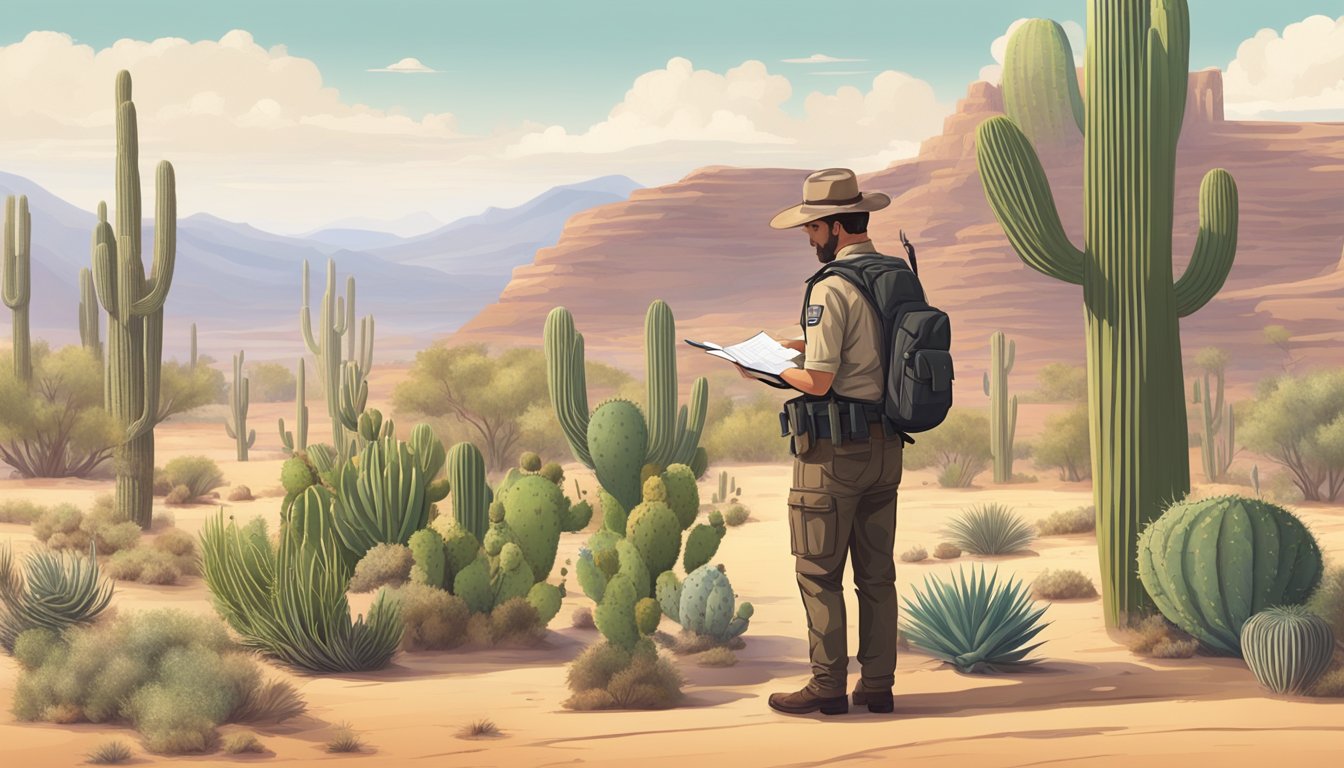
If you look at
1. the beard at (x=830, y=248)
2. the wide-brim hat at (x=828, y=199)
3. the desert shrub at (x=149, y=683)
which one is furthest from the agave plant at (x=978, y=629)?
the desert shrub at (x=149, y=683)

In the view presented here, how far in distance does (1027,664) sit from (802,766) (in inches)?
120

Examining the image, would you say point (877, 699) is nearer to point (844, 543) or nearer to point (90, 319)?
point (844, 543)

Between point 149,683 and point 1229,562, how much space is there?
620cm

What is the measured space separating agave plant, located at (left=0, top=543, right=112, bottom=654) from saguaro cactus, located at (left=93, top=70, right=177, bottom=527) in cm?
543

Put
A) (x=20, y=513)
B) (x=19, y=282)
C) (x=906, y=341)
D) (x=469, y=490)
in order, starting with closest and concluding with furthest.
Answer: (x=906, y=341)
(x=469, y=490)
(x=20, y=513)
(x=19, y=282)

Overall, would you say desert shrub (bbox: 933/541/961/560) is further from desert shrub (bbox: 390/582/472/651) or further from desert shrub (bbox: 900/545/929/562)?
desert shrub (bbox: 390/582/472/651)

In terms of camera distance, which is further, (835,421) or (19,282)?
(19,282)

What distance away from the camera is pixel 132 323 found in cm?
1619

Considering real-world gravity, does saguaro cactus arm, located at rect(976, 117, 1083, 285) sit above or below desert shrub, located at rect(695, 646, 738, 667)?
above

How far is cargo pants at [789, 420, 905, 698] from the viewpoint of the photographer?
7305mm

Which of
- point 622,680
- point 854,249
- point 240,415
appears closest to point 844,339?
point 854,249

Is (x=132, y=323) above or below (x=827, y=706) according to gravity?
above

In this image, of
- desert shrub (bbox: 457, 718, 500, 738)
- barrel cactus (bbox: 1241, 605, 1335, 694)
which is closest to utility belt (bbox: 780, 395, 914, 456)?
desert shrub (bbox: 457, 718, 500, 738)

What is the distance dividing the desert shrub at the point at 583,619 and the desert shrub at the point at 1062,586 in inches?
150
